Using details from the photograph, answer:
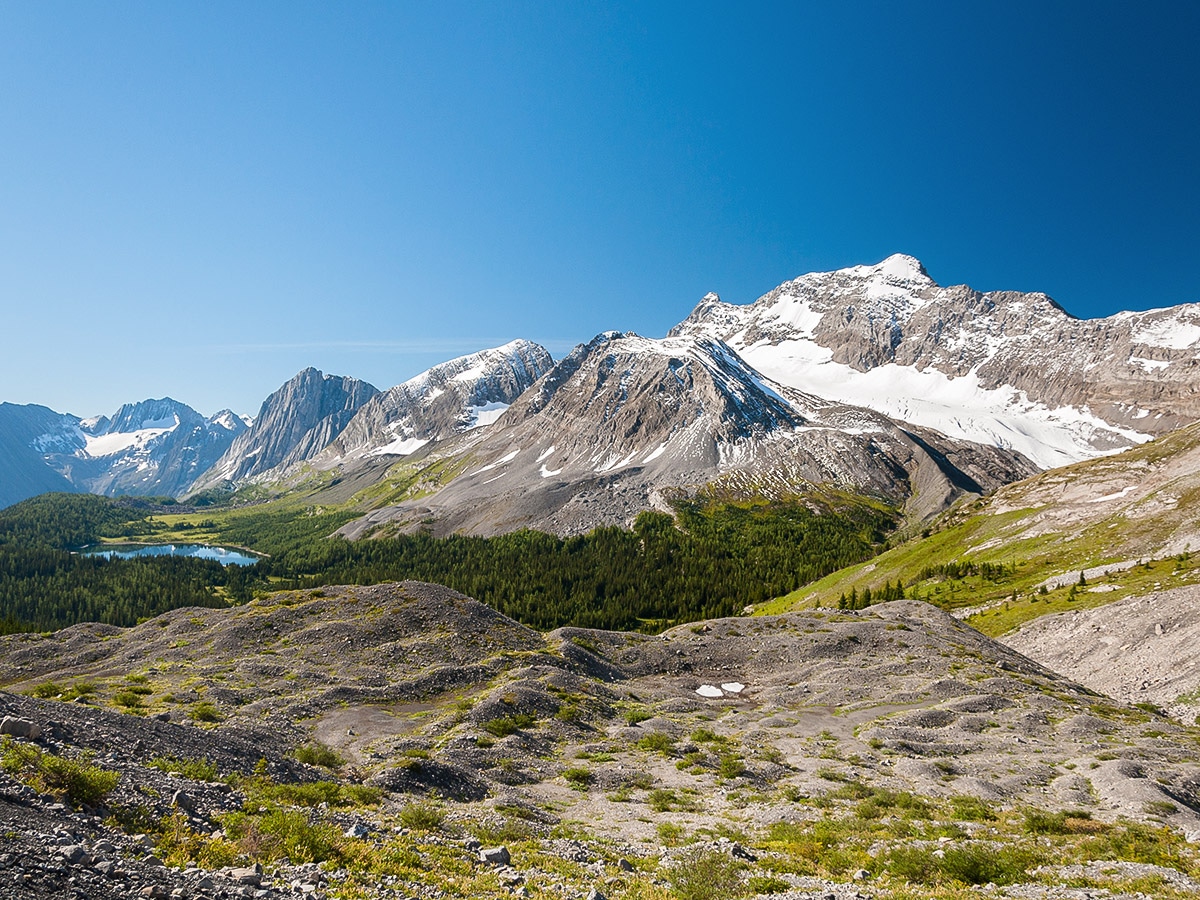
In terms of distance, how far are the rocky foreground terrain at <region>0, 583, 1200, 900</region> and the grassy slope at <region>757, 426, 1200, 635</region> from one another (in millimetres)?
23334

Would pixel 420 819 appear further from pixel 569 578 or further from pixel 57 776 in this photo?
pixel 569 578

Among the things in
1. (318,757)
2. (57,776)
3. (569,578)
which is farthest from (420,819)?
(569,578)

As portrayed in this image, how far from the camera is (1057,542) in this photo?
3804 inches

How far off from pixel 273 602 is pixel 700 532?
157814mm

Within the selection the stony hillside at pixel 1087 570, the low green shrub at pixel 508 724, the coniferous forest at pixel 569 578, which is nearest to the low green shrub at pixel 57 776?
the low green shrub at pixel 508 724

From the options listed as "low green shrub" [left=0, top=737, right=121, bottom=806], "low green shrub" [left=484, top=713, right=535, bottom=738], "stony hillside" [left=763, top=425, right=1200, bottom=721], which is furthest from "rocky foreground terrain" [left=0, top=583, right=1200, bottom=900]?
"stony hillside" [left=763, top=425, right=1200, bottom=721]

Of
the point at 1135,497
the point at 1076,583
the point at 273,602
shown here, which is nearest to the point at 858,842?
the point at 273,602

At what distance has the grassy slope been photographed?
235 feet

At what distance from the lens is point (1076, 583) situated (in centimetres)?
7350

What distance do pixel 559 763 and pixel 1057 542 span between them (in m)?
103

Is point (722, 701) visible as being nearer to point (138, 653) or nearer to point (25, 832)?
point (25, 832)

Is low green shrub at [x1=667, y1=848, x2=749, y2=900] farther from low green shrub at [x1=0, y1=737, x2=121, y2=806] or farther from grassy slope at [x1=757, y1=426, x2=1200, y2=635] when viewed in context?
grassy slope at [x1=757, y1=426, x2=1200, y2=635]

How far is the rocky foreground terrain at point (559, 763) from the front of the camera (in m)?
14.5

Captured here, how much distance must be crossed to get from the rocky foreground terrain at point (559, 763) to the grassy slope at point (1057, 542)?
76.6ft
